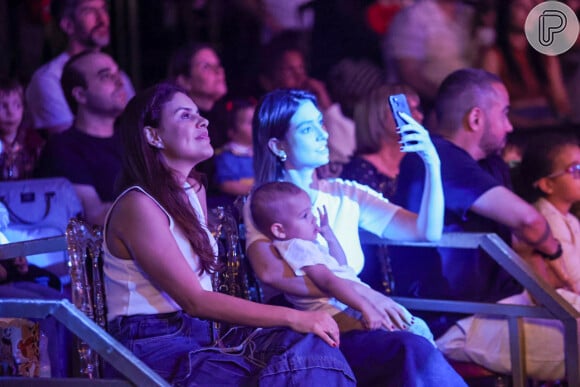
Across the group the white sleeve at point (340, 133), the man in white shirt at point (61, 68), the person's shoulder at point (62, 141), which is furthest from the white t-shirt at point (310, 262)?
the white sleeve at point (340, 133)

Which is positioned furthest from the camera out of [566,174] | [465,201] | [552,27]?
[552,27]

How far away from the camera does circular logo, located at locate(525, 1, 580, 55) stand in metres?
4.55

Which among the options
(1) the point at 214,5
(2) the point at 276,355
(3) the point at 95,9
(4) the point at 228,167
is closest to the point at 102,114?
(4) the point at 228,167

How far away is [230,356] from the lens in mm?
2566

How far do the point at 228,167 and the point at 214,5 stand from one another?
2.16 meters

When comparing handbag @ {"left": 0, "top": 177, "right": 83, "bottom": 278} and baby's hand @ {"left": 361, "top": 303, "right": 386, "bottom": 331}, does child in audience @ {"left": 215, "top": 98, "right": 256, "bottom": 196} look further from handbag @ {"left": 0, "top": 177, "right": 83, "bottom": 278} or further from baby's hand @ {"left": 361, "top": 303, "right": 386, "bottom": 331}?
baby's hand @ {"left": 361, "top": 303, "right": 386, "bottom": 331}

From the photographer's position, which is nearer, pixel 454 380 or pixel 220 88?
pixel 454 380

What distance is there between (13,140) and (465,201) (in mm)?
1943

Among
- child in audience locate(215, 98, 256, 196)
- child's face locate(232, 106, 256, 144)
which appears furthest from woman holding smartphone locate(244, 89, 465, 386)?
child's face locate(232, 106, 256, 144)

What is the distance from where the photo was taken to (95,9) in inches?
193

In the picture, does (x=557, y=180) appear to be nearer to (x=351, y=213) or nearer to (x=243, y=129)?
(x=351, y=213)

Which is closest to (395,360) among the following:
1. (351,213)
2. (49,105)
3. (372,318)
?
(372,318)

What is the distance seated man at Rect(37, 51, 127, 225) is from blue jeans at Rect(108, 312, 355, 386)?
1229mm

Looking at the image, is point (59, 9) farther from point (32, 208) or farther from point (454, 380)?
point (454, 380)
